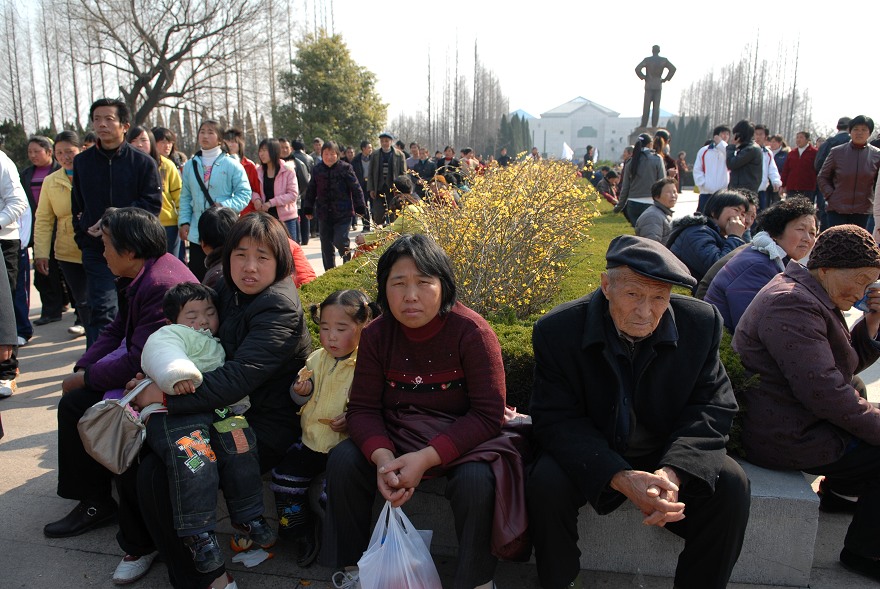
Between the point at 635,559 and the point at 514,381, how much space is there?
3.20 feet

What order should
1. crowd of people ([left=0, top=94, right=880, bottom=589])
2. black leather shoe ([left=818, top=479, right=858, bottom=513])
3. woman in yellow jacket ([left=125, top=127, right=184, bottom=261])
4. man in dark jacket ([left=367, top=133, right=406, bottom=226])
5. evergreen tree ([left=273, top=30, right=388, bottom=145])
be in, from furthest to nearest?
evergreen tree ([left=273, top=30, right=388, bottom=145]) < man in dark jacket ([left=367, top=133, right=406, bottom=226]) < woman in yellow jacket ([left=125, top=127, right=184, bottom=261]) < black leather shoe ([left=818, top=479, right=858, bottom=513]) < crowd of people ([left=0, top=94, right=880, bottom=589])

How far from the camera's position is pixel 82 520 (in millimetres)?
2996

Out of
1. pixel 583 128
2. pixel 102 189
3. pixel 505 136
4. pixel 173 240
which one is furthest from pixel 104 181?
pixel 583 128

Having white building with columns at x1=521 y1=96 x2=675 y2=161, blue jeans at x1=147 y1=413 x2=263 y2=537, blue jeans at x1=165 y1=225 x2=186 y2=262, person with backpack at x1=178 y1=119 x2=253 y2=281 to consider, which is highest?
Result: white building with columns at x1=521 y1=96 x2=675 y2=161

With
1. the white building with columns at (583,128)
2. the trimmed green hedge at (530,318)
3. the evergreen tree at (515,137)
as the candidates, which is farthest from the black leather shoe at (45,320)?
the white building with columns at (583,128)

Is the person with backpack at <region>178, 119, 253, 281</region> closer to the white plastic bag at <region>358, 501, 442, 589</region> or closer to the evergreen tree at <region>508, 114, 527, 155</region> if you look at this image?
the white plastic bag at <region>358, 501, 442, 589</region>

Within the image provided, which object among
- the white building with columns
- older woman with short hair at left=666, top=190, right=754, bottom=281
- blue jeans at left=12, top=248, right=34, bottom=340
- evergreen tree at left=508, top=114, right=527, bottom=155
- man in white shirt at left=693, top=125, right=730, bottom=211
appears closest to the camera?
older woman with short hair at left=666, top=190, right=754, bottom=281

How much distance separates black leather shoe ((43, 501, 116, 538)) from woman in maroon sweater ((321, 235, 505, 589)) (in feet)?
4.38

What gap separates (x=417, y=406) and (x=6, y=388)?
3.92 metres

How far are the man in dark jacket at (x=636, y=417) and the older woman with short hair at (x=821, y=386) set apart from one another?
381mm

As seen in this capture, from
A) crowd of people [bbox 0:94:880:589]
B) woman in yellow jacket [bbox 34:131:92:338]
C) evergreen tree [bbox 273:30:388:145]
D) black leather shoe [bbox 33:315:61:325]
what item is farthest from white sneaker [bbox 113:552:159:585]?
evergreen tree [bbox 273:30:388:145]

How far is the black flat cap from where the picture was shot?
214 cm

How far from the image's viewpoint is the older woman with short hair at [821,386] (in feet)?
8.13

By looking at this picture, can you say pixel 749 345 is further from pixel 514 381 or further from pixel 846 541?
pixel 514 381
